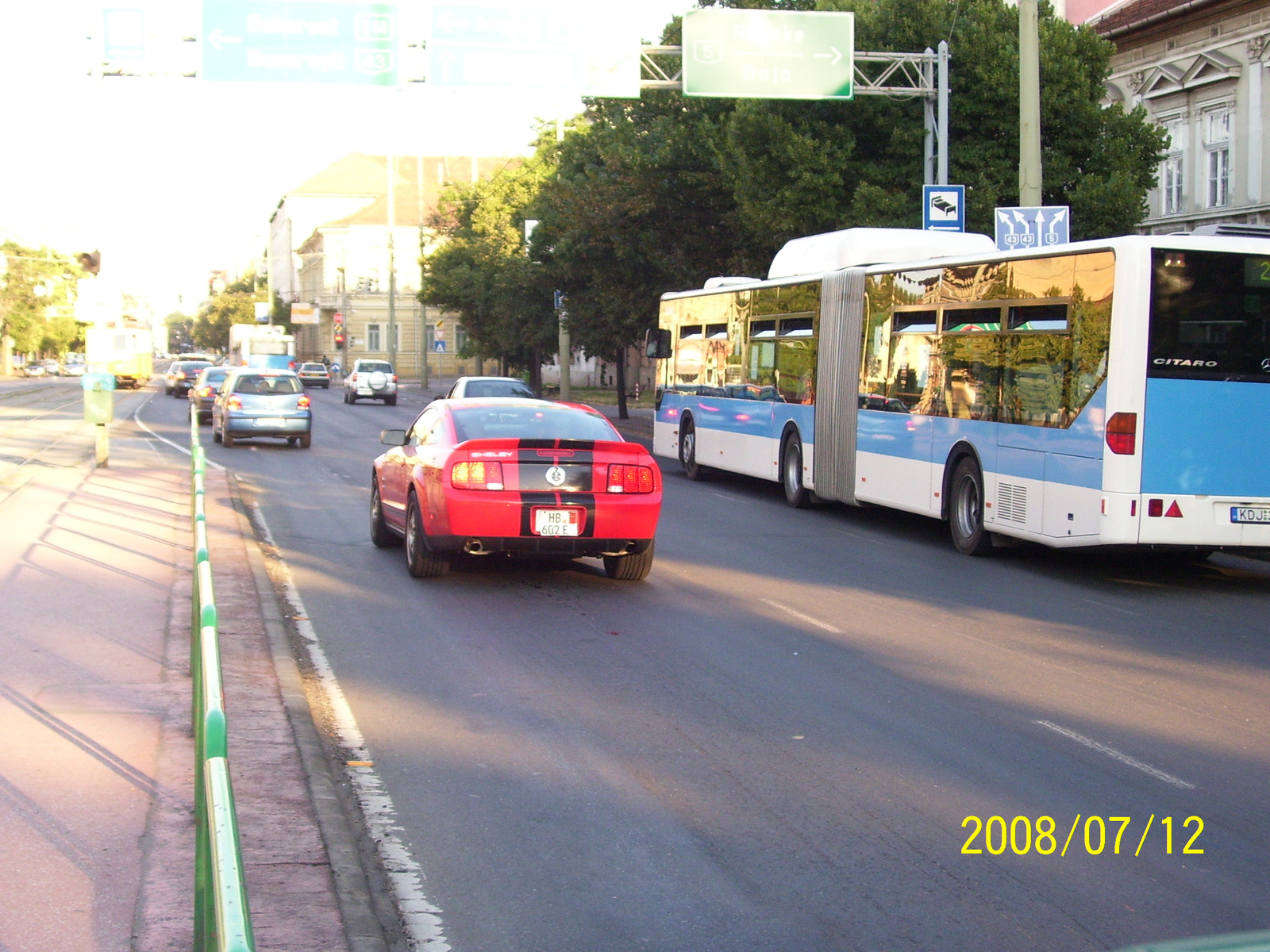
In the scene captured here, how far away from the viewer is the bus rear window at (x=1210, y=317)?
1216 cm

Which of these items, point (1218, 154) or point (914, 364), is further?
point (1218, 154)

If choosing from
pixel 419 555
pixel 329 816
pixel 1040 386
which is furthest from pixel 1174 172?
pixel 329 816

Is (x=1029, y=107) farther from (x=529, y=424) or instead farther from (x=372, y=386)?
(x=372, y=386)

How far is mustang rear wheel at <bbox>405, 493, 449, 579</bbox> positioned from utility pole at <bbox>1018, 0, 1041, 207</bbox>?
9.68 metres

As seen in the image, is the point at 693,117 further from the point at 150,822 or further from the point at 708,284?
the point at 150,822

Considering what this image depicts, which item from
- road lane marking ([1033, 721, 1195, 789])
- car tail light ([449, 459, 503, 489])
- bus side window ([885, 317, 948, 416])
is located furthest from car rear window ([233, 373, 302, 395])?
road lane marking ([1033, 721, 1195, 789])

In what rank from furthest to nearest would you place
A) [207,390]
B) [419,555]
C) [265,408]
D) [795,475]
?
[207,390] → [265,408] → [795,475] → [419,555]

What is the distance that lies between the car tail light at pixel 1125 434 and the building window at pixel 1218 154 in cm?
2261

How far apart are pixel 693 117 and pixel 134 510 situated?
1844 cm

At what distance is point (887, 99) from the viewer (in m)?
25.8

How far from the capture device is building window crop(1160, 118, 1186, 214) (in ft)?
A: 111

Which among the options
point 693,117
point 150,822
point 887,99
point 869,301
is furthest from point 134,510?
point 693,117

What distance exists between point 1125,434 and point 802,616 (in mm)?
3500

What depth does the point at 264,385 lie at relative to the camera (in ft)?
92.9
